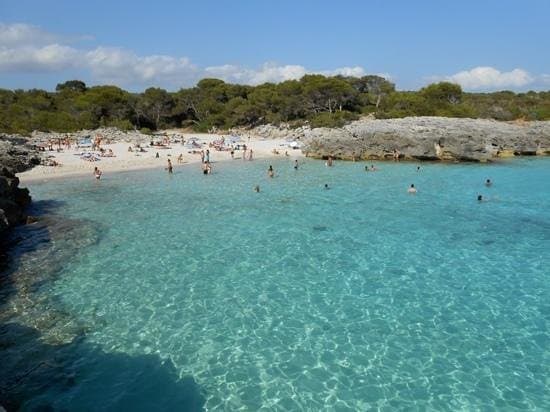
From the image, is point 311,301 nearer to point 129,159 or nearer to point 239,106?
point 129,159

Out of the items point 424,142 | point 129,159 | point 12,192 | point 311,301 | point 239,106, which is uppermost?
point 239,106

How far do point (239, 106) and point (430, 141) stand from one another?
1631 inches

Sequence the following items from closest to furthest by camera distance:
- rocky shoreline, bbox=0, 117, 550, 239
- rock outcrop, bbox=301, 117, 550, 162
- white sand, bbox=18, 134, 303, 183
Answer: white sand, bbox=18, 134, 303, 183 → rocky shoreline, bbox=0, 117, 550, 239 → rock outcrop, bbox=301, 117, 550, 162

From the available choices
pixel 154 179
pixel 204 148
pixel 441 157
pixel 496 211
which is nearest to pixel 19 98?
pixel 204 148

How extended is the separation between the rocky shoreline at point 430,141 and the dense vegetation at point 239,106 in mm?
17353

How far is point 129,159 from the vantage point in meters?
46.3

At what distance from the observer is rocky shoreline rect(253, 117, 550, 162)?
147 feet

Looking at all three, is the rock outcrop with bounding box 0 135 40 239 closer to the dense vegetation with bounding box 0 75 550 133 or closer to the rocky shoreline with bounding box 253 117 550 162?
the rocky shoreline with bounding box 253 117 550 162

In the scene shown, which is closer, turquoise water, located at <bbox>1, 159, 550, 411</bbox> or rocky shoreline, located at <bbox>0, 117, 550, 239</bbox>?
turquoise water, located at <bbox>1, 159, 550, 411</bbox>

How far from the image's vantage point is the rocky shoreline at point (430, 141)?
4472 centimetres

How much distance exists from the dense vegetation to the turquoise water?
44494mm

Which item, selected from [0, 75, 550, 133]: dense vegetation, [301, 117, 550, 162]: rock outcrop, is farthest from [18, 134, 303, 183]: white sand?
[0, 75, 550, 133]: dense vegetation

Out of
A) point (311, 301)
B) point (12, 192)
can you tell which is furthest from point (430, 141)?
point (12, 192)

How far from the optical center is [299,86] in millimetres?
80500
